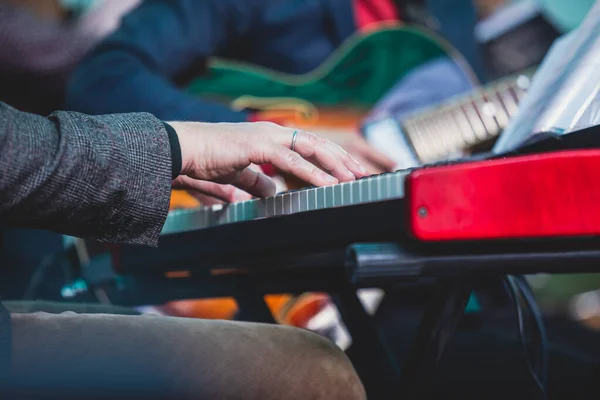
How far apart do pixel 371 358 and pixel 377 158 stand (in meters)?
0.96

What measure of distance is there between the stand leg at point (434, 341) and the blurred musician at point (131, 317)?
80mm

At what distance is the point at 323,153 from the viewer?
796 mm

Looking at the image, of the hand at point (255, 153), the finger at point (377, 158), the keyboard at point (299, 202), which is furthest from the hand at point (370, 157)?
the hand at point (255, 153)

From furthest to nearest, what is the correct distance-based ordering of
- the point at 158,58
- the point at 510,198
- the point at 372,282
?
the point at 158,58, the point at 372,282, the point at 510,198

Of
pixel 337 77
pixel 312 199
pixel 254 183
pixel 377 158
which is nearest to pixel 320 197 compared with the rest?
pixel 312 199

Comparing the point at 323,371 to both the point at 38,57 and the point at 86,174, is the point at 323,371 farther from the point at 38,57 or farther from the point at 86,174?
the point at 38,57

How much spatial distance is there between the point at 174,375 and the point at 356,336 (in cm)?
42

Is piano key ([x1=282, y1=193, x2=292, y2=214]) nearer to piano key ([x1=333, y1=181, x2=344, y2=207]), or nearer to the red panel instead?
piano key ([x1=333, y1=181, x2=344, y2=207])

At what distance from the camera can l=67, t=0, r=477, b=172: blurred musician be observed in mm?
1926

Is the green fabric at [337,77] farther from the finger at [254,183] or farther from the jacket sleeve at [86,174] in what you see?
the jacket sleeve at [86,174]

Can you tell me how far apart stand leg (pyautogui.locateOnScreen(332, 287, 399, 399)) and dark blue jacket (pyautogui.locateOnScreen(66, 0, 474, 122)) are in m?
0.87

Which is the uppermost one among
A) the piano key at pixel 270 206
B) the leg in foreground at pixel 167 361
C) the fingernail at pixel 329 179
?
the fingernail at pixel 329 179

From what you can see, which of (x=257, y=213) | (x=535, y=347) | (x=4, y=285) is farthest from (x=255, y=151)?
(x=4, y=285)

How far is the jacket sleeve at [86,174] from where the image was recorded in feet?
2.07
